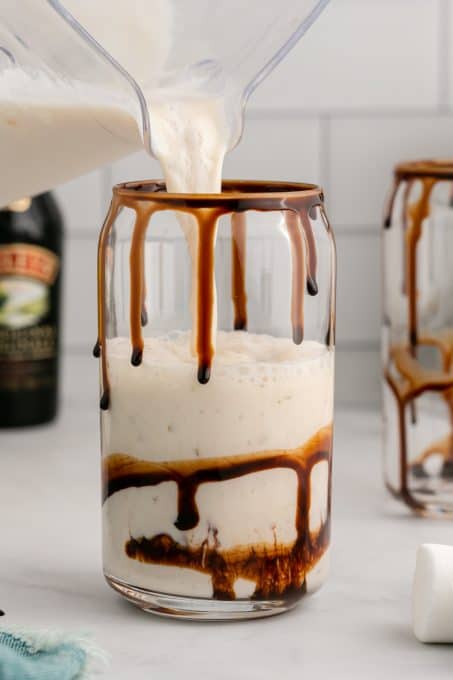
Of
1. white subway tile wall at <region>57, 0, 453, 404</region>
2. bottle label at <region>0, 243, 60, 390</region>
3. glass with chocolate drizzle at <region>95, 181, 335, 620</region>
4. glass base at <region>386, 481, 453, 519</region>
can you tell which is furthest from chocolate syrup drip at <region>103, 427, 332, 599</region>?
white subway tile wall at <region>57, 0, 453, 404</region>

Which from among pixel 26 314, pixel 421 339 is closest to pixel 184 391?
pixel 421 339

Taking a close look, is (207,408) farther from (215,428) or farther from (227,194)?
A: (227,194)

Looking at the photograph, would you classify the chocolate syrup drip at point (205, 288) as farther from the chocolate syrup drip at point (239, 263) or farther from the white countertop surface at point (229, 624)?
the white countertop surface at point (229, 624)

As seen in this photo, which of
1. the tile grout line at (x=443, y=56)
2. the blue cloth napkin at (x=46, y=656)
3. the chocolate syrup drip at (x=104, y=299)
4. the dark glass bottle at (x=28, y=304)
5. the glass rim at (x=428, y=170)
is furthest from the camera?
the tile grout line at (x=443, y=56)

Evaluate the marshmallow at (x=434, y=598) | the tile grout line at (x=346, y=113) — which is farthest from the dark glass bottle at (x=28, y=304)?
the marshmallow at (x=434, y=598)

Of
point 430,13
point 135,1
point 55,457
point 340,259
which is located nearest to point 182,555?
point 135,1

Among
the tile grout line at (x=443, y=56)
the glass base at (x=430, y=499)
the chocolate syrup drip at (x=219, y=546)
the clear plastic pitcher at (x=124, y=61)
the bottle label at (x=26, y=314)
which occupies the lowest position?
the glass base at (x=430, y=499)
